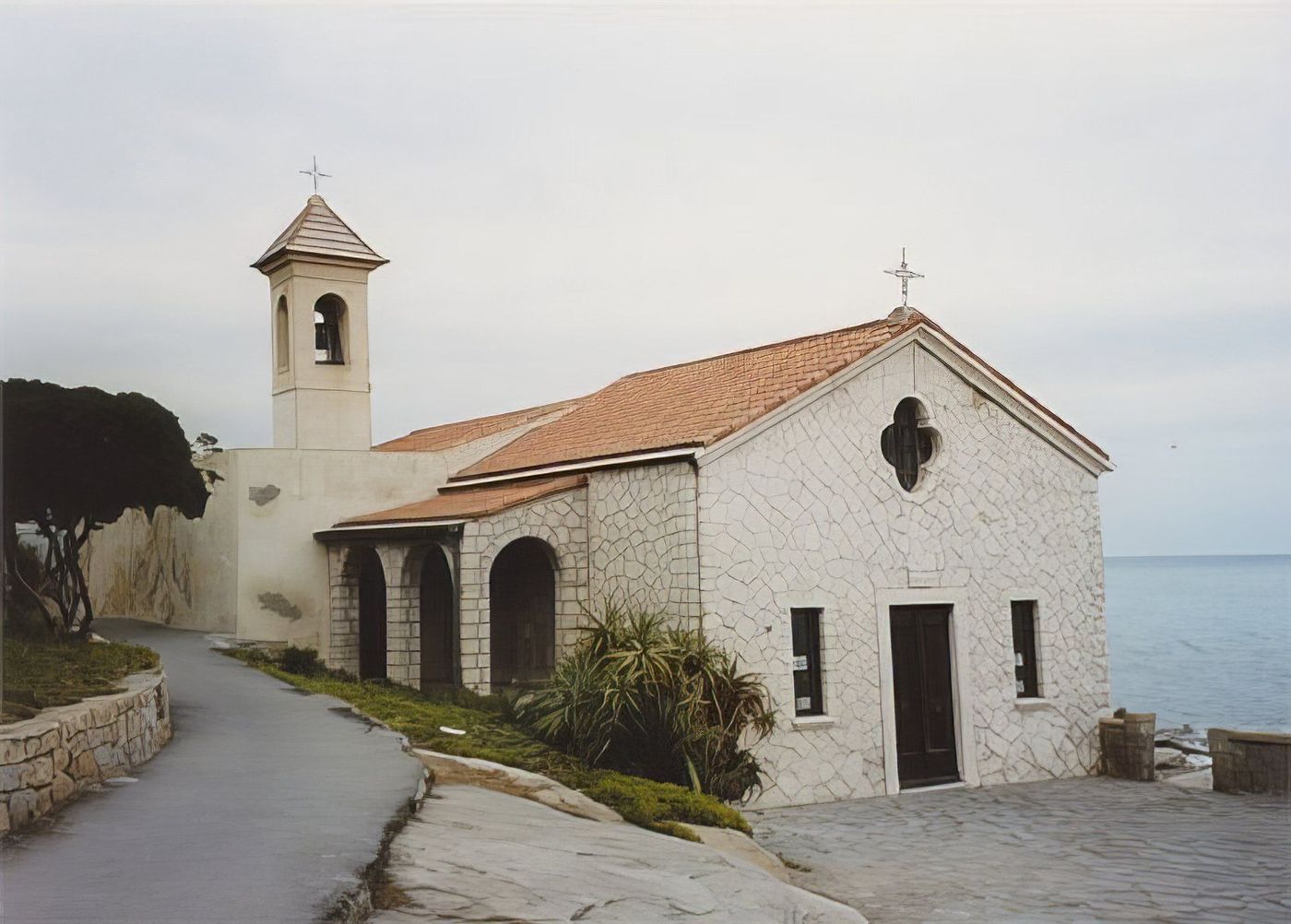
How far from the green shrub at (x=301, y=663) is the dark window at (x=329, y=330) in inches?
293

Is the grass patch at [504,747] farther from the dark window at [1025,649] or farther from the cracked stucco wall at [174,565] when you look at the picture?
the dark window at [1025,649]

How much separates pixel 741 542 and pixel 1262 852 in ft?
23.5

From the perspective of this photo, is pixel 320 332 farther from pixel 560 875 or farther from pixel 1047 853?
pixel 560 875

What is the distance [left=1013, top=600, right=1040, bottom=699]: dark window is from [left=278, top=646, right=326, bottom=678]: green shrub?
36.7ft

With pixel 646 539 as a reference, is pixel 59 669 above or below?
below

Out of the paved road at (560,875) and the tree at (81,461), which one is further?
the tree at (81,461)

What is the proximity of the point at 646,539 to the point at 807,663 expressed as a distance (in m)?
2.86

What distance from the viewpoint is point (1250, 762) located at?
59.5ft

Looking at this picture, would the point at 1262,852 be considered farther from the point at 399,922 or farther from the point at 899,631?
the point at 399,922

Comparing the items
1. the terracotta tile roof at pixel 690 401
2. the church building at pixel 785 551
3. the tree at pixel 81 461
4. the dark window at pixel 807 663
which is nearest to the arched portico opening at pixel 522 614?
the church building at pixel 785 551

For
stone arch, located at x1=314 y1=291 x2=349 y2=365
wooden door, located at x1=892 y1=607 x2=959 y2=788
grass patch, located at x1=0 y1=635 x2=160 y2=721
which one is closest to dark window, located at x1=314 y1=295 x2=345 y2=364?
stone arch, located at x1=314 y1=291 x2=349 y2=365

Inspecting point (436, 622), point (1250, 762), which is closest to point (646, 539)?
point (436, 622)

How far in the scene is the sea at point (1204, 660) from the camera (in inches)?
2136

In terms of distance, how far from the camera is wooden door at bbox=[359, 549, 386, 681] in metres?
23.4
